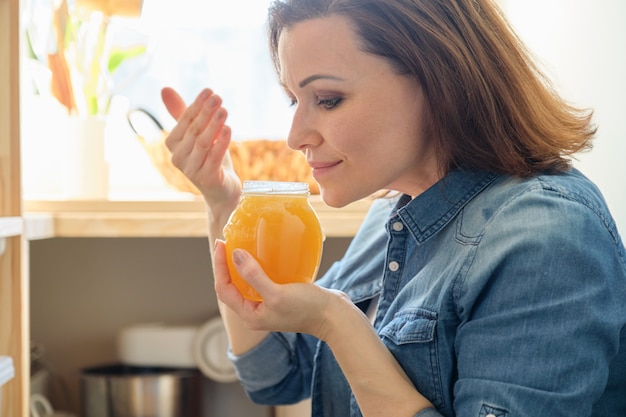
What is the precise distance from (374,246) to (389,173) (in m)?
0.32

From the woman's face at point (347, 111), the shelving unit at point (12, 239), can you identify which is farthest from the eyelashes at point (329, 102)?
the shelving unit at point (12, 239)

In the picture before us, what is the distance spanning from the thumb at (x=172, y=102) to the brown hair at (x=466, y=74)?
1.05 feet

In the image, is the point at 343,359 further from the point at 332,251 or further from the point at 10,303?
the point at 332,251

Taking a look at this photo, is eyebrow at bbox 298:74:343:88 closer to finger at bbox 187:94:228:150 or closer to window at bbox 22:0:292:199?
finger at bbox 187:94:228:150

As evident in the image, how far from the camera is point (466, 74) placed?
3.78ft

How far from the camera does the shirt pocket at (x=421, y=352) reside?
3.58ft

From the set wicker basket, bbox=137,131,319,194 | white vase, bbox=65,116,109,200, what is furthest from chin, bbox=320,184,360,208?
white vase, bbox=65,116,109,200

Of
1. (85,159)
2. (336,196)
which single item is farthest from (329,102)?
(85,159)

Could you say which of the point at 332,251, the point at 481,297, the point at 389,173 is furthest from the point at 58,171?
the point at 481,297

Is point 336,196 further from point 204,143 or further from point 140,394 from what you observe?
point 140,394

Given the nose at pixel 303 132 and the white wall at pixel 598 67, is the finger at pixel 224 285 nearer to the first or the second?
the nose at pixel 303 132

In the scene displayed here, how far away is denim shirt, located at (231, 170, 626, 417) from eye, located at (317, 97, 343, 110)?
0.61 feet

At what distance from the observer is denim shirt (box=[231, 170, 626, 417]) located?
0.97 metres

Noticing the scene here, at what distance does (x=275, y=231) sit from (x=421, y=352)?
256mm
